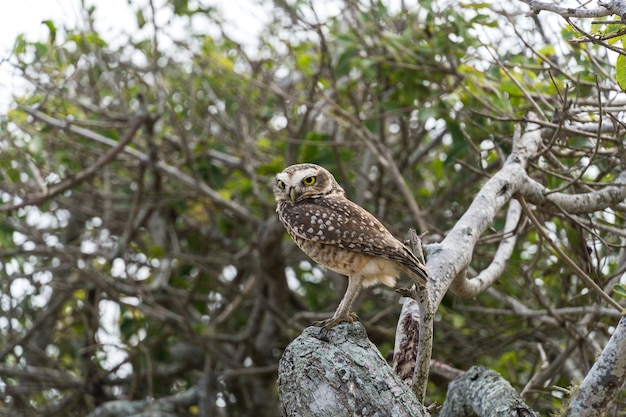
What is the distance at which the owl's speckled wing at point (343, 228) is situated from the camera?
3523 millimetres

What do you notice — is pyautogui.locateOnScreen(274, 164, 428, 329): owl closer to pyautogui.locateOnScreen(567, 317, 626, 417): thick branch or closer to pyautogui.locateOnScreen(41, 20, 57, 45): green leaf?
pyautogui.locateOnScreen(567, 317, 626, 417): thick branch

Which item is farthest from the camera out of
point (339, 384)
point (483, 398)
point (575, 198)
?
point (575, 198)

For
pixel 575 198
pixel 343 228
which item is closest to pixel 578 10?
pixel 575 198

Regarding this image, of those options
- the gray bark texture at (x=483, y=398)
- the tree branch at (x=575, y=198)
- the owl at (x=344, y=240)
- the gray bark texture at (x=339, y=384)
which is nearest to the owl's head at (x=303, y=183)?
the owl at (x=344, y=240)

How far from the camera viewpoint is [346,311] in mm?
3424

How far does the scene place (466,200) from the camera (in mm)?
6500

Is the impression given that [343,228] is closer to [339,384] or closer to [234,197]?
[339,384]

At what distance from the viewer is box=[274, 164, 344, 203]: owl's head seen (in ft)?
13.7

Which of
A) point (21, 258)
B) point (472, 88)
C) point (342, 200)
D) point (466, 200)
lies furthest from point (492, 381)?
point (21, 258)

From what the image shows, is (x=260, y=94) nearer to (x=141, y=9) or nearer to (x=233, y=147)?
(x=233, y=147)

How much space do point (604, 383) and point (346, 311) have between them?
42.1 inches

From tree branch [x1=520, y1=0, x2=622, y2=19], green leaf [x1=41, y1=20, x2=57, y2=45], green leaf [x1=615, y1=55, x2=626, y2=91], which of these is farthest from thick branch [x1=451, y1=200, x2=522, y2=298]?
green leaf [x1=41, y1=20, x2=57, y2=45]

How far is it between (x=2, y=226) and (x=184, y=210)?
156 cm

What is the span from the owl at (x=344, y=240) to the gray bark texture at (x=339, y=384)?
55cm
